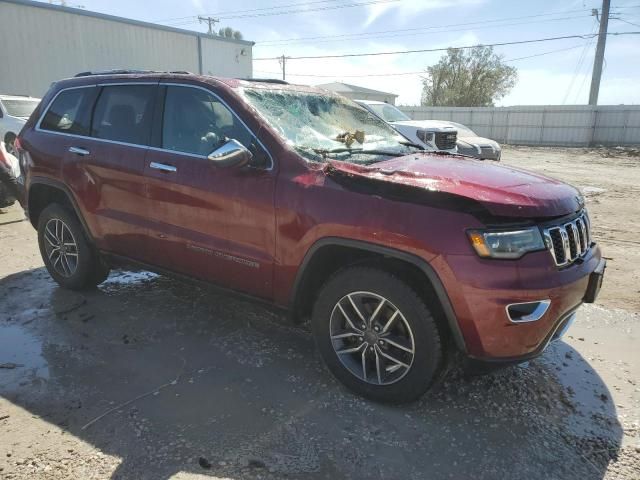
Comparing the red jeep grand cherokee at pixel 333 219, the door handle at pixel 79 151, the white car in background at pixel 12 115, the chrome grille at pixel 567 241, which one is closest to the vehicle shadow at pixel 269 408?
the red jeep grand cherokee at pixel 333 219

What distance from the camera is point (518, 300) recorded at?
8.04 ft

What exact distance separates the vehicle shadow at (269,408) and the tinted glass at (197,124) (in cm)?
144

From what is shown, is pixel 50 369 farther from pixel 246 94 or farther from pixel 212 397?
pixel 246 94

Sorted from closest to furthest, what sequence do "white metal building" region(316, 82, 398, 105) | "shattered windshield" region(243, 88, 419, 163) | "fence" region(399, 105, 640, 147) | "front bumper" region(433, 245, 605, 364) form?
"front bumper" region(433, 245, 605, 364)
"shattered windshield" region(243, 88, 419, 163)
"fence" region(399, 105, 640, 147)
"white metal building" region(316, 82, 398, 105)

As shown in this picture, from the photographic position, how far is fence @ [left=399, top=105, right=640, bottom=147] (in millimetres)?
27516

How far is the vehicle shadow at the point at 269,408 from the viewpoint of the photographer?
98.6 inches

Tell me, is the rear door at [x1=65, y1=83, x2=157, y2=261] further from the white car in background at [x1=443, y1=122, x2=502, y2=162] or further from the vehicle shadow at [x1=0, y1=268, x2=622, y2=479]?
the white car in background at [x1=443, y1=122, x2=502, y2=162]

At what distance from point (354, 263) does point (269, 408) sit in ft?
3.21

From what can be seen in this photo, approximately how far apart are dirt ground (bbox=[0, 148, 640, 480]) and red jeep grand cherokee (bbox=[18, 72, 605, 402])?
350 mm

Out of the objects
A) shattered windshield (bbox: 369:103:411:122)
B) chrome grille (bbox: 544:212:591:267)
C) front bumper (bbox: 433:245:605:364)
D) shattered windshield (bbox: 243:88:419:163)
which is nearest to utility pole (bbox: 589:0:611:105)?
shattered windshield (bbox: 369:103:411:122)

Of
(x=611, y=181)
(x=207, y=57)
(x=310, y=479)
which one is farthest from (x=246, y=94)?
(x=207, y=57)

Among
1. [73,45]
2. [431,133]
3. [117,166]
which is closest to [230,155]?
[117,166]

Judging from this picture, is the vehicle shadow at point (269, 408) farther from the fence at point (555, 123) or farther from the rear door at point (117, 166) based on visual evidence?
the fence at point (555, 123)

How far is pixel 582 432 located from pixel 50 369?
330 cm
